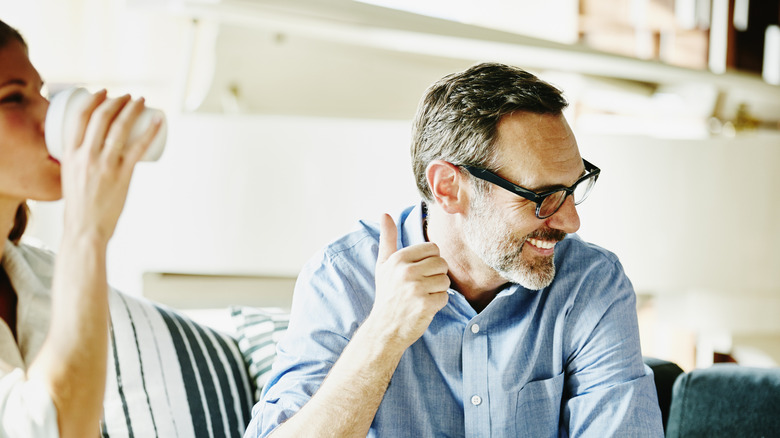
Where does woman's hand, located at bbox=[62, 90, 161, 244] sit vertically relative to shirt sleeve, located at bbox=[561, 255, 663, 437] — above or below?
above

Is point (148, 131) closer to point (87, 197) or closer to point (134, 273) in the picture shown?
point (87, 197)

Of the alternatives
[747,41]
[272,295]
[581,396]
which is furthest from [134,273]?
[747,41]

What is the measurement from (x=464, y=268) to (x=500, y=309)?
10 centimetres

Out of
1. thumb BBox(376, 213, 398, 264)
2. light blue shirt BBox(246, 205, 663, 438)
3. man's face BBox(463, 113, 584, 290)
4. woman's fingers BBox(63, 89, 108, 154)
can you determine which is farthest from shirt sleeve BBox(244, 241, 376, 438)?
woman's fingers BBox(63, 89, 108, 154)

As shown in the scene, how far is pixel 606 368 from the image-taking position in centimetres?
117

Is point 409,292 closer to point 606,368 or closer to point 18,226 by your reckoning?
point 606,368

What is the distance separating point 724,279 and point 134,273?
1768 mm

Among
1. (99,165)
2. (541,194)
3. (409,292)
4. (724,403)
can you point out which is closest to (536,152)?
(541,194)

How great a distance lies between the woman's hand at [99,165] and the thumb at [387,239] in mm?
509

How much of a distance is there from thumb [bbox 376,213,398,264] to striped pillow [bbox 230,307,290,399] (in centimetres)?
44

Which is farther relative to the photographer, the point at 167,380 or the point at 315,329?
the point at 167,380

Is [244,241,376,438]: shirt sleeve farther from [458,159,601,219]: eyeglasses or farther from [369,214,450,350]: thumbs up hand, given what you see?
[458,159,601,219]: eyeglasses

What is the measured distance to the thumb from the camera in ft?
3.75

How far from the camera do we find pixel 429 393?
121 centimetres
